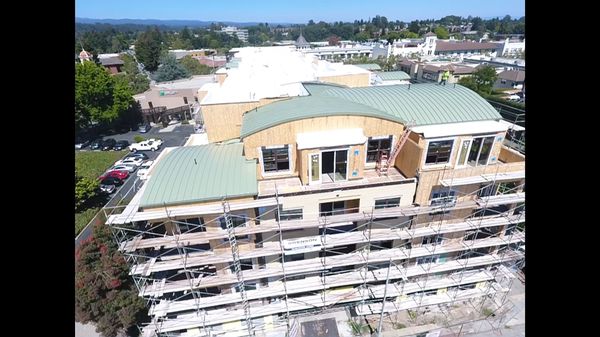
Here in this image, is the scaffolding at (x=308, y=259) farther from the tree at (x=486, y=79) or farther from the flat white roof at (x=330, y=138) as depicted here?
the tree at (x=486, y=79)

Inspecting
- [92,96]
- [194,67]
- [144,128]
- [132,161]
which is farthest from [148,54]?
[132,161]

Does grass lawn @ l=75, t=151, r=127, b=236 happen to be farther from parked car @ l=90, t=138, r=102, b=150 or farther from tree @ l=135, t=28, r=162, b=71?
tree @ l=135, t=28, r=162, b=71

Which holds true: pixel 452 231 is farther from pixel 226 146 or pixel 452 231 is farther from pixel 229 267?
pixel 226 146

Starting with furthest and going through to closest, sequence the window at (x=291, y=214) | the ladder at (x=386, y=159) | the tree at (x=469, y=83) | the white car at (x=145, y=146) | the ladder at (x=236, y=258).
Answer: the tree at (x=469, y=83) → the white car at (x=145, y=146) → the ladder at (x=386, y=159) → the window at (x=291, y=214) → the ladder at (x=236, y=258)

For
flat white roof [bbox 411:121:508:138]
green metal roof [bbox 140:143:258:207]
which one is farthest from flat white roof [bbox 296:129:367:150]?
flat white roof [bbox 411:121:508:138]

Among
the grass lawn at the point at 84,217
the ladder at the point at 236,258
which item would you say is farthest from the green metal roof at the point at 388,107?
the grass lawn at the point at 84,217

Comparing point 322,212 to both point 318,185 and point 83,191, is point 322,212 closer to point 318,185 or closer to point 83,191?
point 318,185
